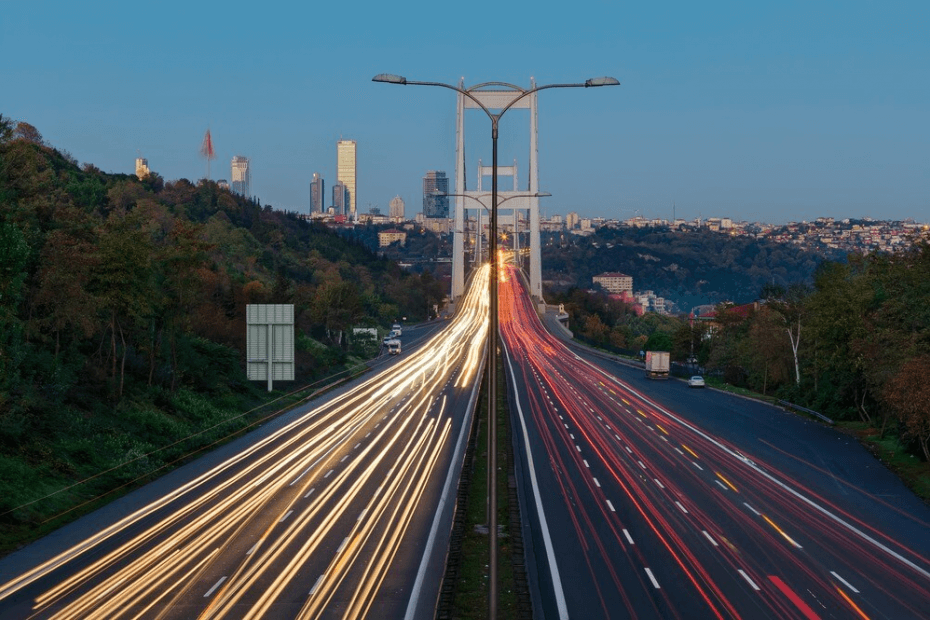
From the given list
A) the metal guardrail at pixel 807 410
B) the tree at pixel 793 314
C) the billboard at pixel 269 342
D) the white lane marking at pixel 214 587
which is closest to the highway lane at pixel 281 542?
the white lane marking at pixel 214 587

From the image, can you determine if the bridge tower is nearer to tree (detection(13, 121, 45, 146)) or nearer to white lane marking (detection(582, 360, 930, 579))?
tree (detection(13, 121, 45, 146))

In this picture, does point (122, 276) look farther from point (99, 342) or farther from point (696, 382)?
point (696, 382)

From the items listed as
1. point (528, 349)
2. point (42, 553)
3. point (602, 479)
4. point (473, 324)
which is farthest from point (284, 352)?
point (473, 324)

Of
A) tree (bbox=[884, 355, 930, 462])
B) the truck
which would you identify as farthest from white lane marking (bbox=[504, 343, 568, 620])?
the truck

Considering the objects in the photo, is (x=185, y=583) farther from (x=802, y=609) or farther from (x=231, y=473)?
(x=231, y=473)

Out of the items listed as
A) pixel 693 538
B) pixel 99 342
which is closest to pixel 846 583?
pixel 693 538

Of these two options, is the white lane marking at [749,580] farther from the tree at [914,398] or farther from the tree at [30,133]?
the tree at [30,133]
